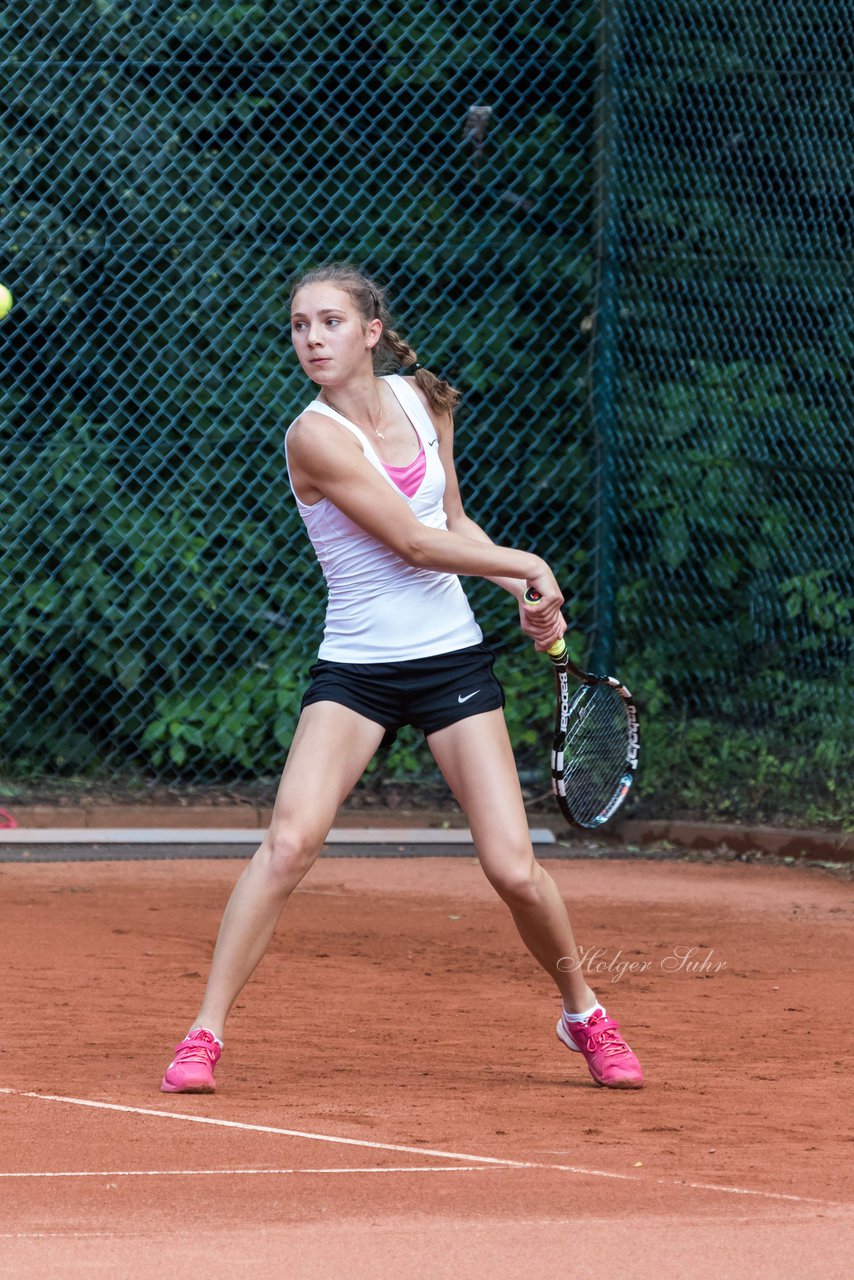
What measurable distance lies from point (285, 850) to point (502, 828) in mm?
472

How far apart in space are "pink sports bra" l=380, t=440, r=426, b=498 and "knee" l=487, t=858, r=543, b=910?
0.85m

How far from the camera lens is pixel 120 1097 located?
162 inches

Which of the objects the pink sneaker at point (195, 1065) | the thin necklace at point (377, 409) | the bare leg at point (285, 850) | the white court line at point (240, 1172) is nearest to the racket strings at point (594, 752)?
the bare leg at point (285, 850)

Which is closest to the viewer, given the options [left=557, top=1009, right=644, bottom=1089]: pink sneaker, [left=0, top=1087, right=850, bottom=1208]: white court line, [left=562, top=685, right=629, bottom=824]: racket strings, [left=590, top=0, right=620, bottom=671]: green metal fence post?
[left=0, top=1087, right=850, bottom=1208]: white court line

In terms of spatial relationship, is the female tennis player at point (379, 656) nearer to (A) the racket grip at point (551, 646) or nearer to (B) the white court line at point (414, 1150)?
(A) the racket grip at point (551, 646)

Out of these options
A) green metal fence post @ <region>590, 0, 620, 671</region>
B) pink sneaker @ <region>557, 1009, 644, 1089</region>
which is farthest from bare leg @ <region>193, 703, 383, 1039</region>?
green metal fence post @ <region>590, 0, 620, 671</region>

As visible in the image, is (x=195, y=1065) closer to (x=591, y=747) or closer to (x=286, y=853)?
(x=286, y=853)

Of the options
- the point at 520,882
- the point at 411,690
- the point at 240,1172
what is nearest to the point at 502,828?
the point at 520,882

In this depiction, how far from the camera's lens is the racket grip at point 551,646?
→ 4.04 m

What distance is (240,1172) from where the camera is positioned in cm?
356

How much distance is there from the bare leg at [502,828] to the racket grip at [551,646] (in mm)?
184

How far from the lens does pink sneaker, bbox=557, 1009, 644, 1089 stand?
428 cm

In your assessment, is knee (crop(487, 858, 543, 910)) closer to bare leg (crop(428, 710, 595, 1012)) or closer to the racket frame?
bare leg (crop(428, 710, 595, 1012))

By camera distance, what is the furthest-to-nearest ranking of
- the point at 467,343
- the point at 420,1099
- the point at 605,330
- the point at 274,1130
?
the point at 467,343 < the point at 605,330 < the point at 420,1099 < the point at 274,1130
